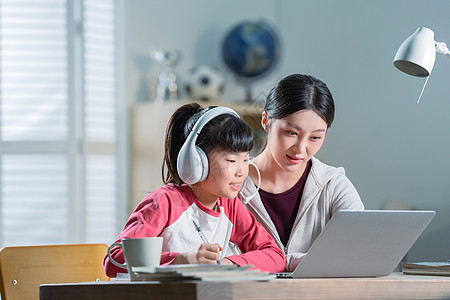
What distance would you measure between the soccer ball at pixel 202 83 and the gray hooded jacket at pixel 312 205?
2.24 metres

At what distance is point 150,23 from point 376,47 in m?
1.84

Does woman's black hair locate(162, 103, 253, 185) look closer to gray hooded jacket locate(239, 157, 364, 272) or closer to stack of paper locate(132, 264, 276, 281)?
gray hooded jacket locate(239, 157, 364, 272)

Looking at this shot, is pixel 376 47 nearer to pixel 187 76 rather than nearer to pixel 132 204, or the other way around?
pixel 187 76

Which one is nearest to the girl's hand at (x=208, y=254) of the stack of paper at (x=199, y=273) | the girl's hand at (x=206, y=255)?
the girl's hand at (x=206, y=255)

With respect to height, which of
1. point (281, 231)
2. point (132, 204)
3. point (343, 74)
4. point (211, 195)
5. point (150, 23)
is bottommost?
point (132, 204)

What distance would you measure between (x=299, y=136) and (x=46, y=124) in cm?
216

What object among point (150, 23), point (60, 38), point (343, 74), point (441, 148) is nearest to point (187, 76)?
point (150, 23)

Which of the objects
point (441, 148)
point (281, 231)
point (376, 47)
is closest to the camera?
point (281, 231)

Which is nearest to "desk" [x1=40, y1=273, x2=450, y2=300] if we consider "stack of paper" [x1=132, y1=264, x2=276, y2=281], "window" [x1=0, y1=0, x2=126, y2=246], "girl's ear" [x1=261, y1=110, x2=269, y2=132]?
"stack of paper" [x1=132, y1=264, x2=276, y2=281]

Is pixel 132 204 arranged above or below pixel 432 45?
below

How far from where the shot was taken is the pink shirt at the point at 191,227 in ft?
4.22

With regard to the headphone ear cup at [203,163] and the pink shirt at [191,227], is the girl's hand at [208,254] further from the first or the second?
the headphone ear cup at [203,163]

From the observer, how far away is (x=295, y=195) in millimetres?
1770

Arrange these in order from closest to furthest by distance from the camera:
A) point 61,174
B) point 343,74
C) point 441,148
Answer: point 441,148 < point 343,74 < point 61,174
